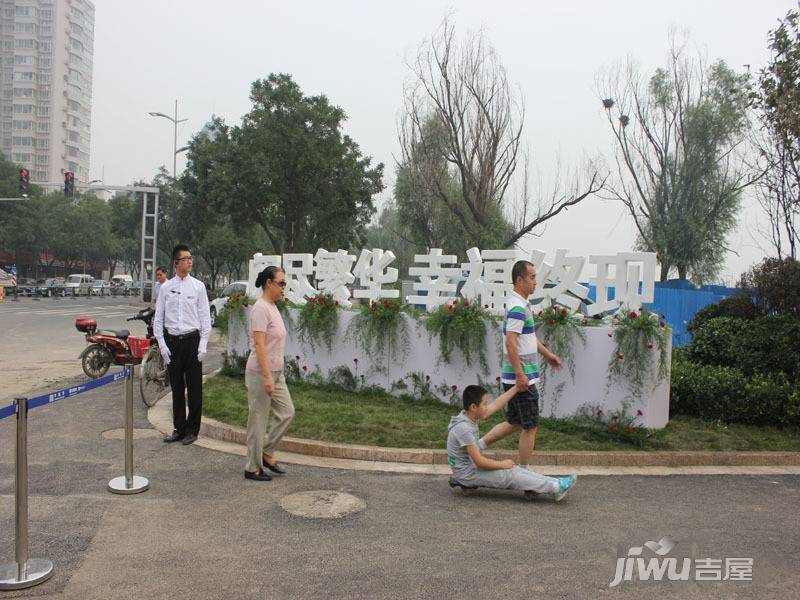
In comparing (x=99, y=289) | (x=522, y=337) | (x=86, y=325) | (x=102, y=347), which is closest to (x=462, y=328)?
(x=522, y=337)

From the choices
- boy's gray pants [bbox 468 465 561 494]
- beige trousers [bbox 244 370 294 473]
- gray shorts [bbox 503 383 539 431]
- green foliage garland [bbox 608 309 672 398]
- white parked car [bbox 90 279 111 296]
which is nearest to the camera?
boy's gray pants [bbox 468 465 561 494]

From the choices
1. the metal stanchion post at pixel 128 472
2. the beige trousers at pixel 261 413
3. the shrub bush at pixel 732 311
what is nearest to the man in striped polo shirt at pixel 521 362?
the beige trousers at pixel 261 413

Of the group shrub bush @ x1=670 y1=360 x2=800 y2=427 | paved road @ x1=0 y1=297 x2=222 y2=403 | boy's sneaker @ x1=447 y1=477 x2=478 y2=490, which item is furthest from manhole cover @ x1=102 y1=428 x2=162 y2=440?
shrub bush @ x1=670 y1=360 x2=800 y2=427

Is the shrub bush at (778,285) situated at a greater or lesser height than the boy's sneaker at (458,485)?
greater

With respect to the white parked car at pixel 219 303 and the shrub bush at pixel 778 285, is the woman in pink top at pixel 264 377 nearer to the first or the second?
the white parked car at pixel 219 303

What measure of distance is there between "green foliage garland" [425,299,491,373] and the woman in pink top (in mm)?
2679

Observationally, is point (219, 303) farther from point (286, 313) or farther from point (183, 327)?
point (183, 327)

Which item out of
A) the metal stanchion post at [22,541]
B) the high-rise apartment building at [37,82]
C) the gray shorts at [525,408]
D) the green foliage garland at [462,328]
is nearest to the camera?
the metal stanchion post at [22,541]

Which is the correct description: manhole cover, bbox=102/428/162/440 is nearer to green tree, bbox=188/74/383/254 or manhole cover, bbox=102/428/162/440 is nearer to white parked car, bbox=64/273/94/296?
green tree, bbox=188/74/383/254

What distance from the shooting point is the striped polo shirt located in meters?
4.86

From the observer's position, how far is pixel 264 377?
5.03m

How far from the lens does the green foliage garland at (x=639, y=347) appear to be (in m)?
6.32

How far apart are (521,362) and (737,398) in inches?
137

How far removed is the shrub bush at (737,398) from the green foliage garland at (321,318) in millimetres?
4232
